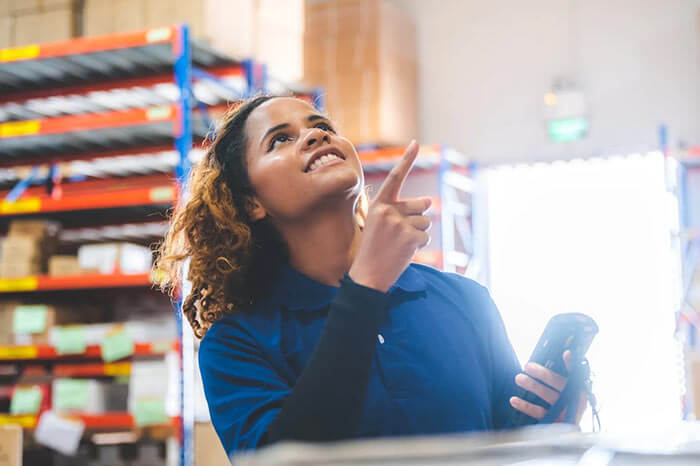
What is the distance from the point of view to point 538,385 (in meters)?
1.23

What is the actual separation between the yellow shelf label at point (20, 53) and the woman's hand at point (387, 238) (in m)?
3.55

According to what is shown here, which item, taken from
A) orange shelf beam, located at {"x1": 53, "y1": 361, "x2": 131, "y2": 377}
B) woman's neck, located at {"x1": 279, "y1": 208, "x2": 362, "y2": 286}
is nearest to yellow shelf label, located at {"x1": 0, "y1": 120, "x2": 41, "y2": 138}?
orange shelf beam, located at {"x1": 53, "y1": 361, "x2": 131, "y2": 377}

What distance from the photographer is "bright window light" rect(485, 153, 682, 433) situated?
6848 mm

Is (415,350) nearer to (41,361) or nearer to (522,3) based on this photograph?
(41,361)

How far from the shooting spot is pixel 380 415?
3.97 feet

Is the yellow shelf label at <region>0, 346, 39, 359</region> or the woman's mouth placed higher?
the woman's mouth

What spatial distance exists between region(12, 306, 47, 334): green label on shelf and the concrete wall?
4.64 metres

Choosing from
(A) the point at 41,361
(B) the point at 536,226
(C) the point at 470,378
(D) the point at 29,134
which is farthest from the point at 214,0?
(B) the point at 536,226

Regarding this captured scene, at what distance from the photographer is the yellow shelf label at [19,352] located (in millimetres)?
4289

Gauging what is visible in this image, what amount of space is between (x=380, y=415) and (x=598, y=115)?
6685 mm

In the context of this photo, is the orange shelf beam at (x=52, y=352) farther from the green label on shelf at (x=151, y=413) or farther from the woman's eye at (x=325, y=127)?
the woman's eye at (x=325, y=127)

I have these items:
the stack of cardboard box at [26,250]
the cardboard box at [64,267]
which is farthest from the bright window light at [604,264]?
the stack of cardboard box at [26,250]

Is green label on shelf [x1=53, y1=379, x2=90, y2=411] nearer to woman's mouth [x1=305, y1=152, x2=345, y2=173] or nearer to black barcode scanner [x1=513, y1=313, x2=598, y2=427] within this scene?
woman's mouth [x1=305, y1=152, x2=345, y2=173]

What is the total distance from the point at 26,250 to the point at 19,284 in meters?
0.19
